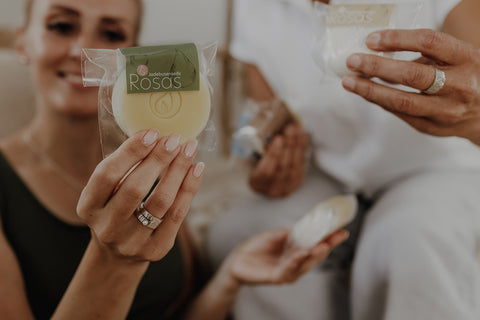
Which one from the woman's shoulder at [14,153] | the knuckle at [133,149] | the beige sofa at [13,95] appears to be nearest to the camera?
the knuckle at [133,149]

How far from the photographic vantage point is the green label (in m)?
0.36

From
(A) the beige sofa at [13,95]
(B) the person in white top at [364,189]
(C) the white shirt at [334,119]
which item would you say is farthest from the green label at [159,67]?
(A) the beige sofa at [13,95]

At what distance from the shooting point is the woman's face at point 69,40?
2.11 ft

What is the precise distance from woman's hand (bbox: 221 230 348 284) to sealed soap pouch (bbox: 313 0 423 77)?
288 mm

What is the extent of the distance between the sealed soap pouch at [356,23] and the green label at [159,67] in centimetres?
19

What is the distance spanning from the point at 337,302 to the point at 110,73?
2.29ft

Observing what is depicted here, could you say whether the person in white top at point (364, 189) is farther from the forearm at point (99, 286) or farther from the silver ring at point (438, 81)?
the forearm at point (99, 286)

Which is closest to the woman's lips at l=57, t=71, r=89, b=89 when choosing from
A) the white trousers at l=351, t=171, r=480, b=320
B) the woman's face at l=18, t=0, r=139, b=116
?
the woman's face at l=18, t=0, r=139, b=116

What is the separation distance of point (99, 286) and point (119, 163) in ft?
0.57

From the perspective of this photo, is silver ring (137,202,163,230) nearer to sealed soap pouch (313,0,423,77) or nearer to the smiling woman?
the smiling woman

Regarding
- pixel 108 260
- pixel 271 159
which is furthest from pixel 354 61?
pixel 271 159

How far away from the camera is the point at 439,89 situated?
41 centimetres

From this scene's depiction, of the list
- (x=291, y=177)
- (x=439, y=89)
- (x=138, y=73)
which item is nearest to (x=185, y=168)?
(x=138, y=73)

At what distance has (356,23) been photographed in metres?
0.45
